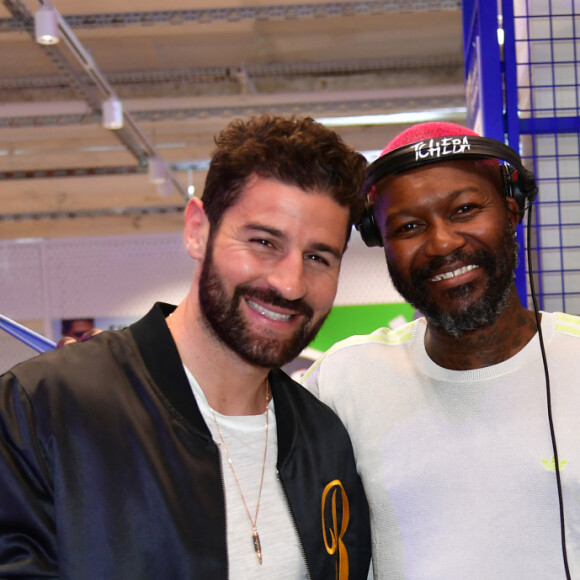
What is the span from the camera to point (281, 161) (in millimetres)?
1690

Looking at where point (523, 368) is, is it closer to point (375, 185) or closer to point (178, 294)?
point (375, 185)

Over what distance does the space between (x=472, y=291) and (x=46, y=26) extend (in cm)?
348

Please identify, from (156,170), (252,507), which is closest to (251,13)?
(156,170)

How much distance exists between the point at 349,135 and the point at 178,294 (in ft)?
11.0

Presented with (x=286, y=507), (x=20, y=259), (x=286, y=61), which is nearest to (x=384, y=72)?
(x=286, y=61)

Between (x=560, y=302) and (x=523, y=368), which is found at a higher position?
(x=560, y=302)

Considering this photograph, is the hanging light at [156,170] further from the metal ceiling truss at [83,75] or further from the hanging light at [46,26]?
the hanging light at [46,26]

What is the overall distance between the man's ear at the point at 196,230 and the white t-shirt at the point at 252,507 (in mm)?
284

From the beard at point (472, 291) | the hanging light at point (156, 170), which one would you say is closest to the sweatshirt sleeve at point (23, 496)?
the beard at point (472, 291)

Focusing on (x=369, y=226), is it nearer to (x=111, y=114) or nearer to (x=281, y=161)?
(x=281, y=161)

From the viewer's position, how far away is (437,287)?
189cm

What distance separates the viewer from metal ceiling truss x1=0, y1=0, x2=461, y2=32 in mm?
5285

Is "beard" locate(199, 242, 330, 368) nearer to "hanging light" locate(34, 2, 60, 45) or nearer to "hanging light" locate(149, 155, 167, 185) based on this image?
"hanging light" locate(34, 2, 60, 45)

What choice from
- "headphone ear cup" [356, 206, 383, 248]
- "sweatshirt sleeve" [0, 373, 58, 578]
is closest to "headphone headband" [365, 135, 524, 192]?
"headphone ear cup" [356, 206, 383, 248]
